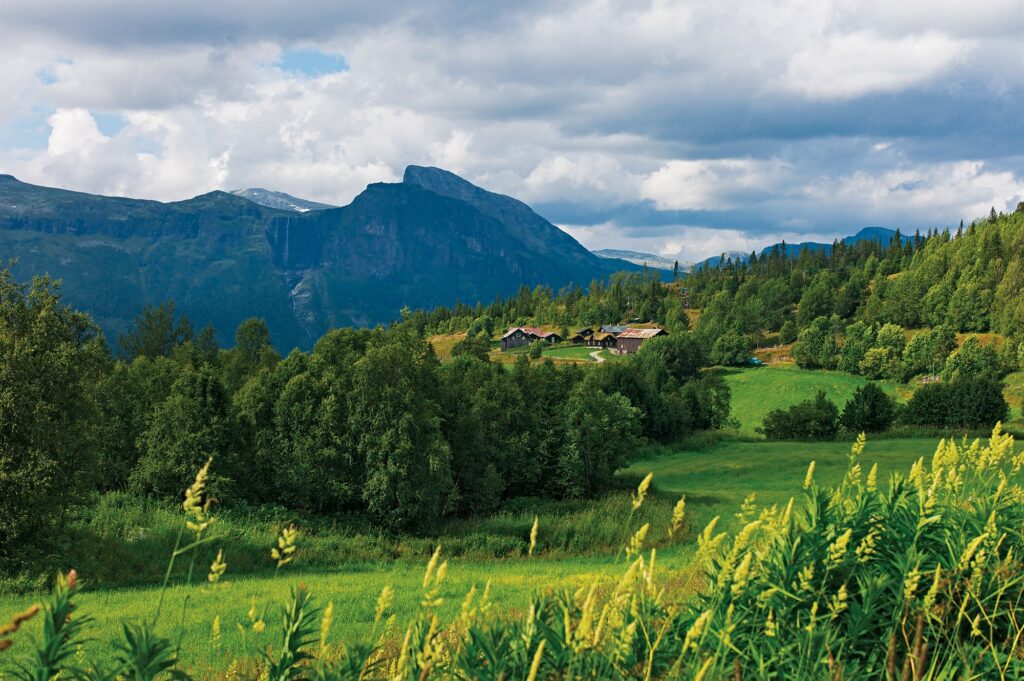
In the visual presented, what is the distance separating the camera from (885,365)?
149250 mm

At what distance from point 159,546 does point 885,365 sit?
5912 inches

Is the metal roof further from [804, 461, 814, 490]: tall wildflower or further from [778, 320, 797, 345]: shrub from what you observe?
[804, 461, 814, 490]: tall wildflower

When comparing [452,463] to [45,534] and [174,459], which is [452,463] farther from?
[45,534]

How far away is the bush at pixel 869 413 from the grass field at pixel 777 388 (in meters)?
23.4

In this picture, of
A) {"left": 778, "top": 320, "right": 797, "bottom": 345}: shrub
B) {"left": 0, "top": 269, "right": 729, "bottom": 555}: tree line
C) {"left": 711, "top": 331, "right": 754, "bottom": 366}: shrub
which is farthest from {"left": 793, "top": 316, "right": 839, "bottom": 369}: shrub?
{"left": 0, "top": 269, "right": 729, "bottom": 555}: tree line

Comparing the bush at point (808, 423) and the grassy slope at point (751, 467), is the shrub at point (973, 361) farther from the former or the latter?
the grassy slope at point (751, 467)

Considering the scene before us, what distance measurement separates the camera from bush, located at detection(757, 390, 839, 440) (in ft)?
284

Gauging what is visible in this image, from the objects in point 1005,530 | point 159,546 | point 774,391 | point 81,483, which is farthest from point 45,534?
point 774,391

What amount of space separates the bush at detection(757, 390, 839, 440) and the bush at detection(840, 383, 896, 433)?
1658 mm

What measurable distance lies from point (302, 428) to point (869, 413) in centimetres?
7159

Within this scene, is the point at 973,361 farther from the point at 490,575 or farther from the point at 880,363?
the point at 490,575

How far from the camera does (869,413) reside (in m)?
86.6

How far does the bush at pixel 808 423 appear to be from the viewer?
86625 mm

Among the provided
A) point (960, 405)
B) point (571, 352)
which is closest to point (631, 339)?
point (571, 352)
